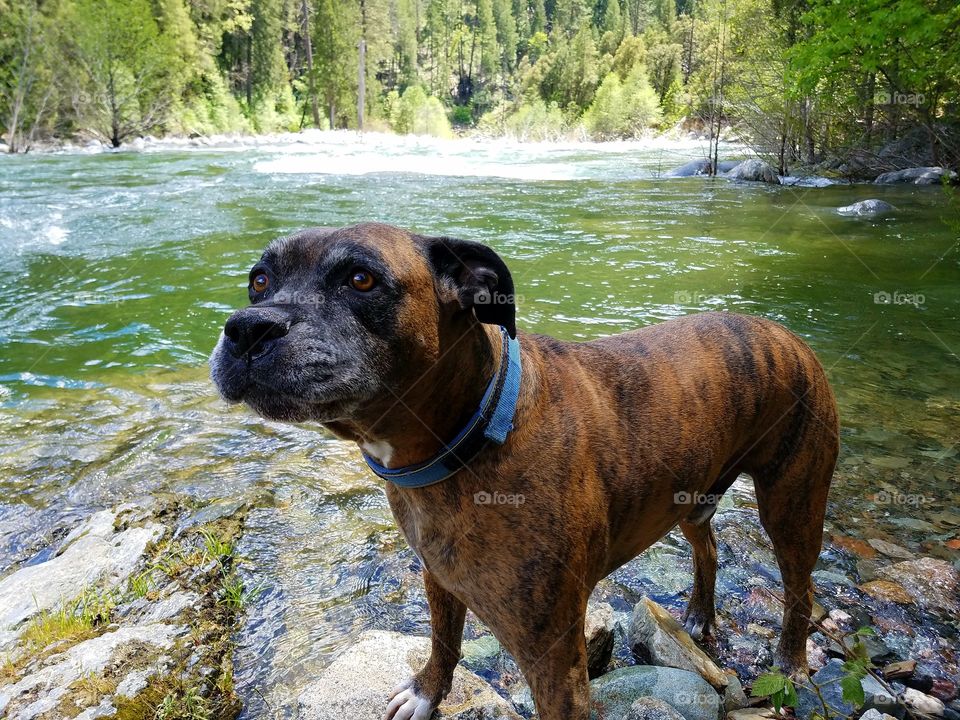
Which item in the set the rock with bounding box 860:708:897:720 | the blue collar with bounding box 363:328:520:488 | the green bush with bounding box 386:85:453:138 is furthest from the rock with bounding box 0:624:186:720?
the green bush with bounding box 386:85:453:138

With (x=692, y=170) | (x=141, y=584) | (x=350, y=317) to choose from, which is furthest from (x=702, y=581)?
(x=692, y=170)

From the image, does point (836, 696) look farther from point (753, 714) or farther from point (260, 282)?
point (260, 282)

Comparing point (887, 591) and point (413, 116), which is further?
point (413, 116)

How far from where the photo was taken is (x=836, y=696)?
2.80 m

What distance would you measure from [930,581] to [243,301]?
777cm

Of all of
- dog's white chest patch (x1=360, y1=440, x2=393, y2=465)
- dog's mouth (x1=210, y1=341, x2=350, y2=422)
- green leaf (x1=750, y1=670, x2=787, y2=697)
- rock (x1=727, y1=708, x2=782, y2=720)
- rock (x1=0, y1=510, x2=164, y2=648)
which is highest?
dog's mouth (x1=210, y1=341, x2=350, y2=422)

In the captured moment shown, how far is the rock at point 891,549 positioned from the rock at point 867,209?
504 inches

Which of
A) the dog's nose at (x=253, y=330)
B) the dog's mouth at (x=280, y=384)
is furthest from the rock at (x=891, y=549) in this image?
the dog's nose at (x=253, y=330)

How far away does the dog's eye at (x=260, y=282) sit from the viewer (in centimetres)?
237

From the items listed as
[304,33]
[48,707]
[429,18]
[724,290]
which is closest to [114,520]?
[48,707]

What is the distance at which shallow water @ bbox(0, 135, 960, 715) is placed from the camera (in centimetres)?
378

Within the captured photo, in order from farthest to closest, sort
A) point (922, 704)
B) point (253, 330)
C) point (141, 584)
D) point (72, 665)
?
point (141, 584), point (922, 704), point (72, 665), point (253, 330)

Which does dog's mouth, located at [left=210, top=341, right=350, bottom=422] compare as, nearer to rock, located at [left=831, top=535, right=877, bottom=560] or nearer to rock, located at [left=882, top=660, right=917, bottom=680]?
rock, located at [left=882, top=660, right=917, bottom=680]

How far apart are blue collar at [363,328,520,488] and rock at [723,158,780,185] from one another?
20.5 m
